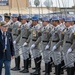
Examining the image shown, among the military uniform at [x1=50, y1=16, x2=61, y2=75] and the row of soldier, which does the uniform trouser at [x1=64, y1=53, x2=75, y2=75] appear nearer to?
the row of soldier

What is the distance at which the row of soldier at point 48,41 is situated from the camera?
9231mm

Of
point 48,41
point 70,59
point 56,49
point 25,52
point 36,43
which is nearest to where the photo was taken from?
point 70,59

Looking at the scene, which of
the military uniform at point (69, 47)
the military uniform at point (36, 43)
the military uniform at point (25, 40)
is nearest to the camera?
the military uniform at point (69, 47)

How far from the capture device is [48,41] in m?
10.1

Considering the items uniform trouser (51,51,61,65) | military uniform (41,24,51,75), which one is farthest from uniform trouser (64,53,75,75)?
military uniform (41,24,51,75)

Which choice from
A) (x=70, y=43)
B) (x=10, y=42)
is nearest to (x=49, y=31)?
(x=70, y=43)

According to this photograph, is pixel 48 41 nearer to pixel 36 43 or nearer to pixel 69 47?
pixel 36 43

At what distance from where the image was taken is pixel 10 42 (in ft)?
28.8

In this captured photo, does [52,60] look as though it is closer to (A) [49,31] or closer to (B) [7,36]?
(A) [49,31]

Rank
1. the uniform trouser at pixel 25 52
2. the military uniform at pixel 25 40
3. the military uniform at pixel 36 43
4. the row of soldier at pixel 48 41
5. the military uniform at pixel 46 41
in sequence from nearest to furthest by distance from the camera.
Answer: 1. the row of soldier at pixel 48 41
2. the military uniform at pixel 46 41
3. the military uniform at pixel 36 43
4. the military uniform at pixel 25 40
5. the uniform trouser at pixel 25 52

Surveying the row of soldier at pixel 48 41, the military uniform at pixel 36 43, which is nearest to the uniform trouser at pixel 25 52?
the row of soldier at pixel 48 41

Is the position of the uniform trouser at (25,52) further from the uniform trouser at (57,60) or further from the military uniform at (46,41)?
the uniform trouser at (57,60)

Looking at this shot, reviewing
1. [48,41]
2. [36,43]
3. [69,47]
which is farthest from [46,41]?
[69,47]

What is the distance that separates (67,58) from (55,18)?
1.44 metres
